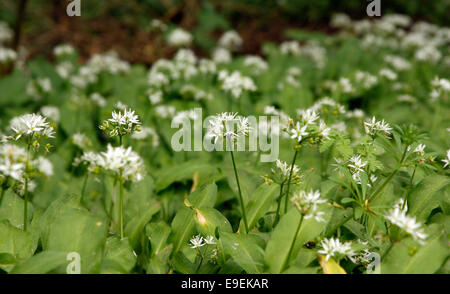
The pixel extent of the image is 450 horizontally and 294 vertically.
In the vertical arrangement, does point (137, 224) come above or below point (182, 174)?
below

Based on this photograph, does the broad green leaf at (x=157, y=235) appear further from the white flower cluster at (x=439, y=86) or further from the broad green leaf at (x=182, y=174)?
the white flower cluster at (x=439, y=86)

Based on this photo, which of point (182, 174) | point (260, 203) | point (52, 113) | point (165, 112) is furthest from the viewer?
point (52, 113)

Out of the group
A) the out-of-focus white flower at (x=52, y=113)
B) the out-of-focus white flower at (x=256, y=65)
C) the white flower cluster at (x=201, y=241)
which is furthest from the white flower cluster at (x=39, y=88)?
the white flower cluster at (x=201, y=241)

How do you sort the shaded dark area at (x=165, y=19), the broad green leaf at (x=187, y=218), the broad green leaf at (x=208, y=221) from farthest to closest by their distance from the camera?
1. the shaded dark area at (x=165, y=19)
2. the broad green leaf at (x=187, y=218)
3. the broad green leaf at (x=208, y=221)

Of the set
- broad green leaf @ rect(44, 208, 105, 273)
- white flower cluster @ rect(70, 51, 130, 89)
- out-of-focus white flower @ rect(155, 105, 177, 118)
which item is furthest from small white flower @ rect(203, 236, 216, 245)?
white flower cluster @ rect(70, 51, 130, 89)

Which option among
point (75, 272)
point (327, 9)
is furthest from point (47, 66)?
point (327, 9)

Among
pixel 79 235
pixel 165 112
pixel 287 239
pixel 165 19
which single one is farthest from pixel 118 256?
pixel 165 19

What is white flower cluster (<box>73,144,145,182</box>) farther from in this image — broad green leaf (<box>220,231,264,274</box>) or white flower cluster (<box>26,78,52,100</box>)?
white flower cluster (<box>26,78,52,100</box>)

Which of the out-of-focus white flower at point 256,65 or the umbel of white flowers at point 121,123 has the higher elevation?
the out-of-focus white flower at point 256,65

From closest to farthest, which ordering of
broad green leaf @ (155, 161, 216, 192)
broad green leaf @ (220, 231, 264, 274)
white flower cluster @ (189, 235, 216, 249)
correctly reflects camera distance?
1. broad green leaf @ (220, 231, 264, 274)
2. white flower cluster @ (189, 235, 216, 249)
3. broad green leaf @ (155, 161, 216, 192)

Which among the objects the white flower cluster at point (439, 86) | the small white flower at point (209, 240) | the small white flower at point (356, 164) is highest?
the white flower cluster at point (439, 86)

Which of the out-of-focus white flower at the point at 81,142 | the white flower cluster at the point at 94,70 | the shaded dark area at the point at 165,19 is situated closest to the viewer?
the out-of-focus white flower at the point at 81,142

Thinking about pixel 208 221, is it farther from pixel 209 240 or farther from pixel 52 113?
pixel 52 113

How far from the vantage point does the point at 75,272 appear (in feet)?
5.82
